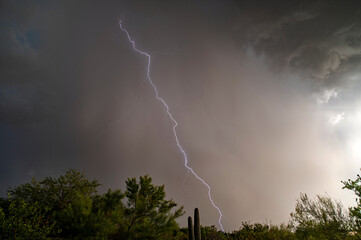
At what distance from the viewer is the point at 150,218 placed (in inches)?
523

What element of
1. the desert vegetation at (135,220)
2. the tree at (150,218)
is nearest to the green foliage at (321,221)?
the desert vegetation at (135,220)

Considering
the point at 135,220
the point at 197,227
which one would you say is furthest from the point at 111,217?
the point at 197,227

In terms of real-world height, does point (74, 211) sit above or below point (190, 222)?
below

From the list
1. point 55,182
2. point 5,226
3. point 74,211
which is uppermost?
point 55,182

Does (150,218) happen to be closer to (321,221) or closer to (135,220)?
(135,220)

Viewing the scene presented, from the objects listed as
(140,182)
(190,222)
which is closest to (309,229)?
(190,222)

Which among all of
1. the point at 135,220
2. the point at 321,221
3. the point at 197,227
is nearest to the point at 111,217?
the point at 135,220

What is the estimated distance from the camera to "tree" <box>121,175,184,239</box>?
12.1 meters

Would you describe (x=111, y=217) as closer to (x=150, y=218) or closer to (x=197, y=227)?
(x=150, y=218)

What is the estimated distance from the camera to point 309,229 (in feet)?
51.2

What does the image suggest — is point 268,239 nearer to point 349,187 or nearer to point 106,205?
point 349,187

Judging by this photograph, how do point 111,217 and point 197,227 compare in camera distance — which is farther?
point 197,227

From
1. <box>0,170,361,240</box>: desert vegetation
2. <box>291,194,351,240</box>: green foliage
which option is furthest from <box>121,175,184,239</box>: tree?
<box>291,194,351,240</box>: green foliage

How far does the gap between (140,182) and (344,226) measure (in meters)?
16.2
